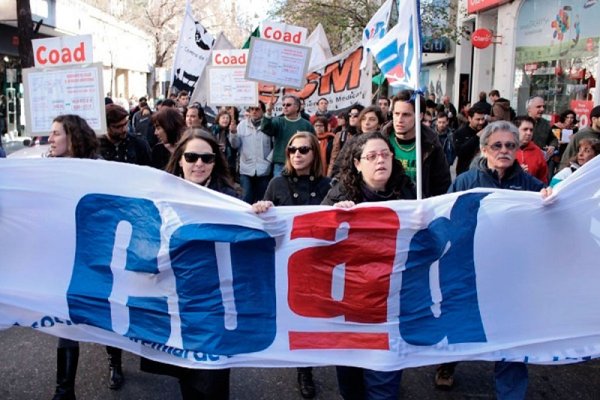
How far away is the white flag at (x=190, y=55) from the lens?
10.8 meters

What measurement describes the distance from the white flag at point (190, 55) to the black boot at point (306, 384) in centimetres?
774

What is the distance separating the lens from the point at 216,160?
350cm

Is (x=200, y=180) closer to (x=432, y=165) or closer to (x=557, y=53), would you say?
(x=432, y=165)

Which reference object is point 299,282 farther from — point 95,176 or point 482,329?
point 95,176

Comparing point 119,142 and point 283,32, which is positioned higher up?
point 283,32

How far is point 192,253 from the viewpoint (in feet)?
10.1

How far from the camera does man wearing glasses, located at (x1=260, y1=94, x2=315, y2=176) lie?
7.26 meters

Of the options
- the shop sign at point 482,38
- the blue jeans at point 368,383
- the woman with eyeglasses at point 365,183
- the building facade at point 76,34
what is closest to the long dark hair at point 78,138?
the woman with eyeglasses at point 365,183

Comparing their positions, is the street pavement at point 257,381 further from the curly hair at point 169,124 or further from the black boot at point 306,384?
the curly hair at point 169,124

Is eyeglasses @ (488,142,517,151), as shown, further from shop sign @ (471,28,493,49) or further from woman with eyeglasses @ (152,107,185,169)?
shop sign @ (471,28,493,49)

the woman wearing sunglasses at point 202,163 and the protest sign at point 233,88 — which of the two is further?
the protest sign at point 233,88

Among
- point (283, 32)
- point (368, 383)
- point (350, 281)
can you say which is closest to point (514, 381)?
point (368, 383)

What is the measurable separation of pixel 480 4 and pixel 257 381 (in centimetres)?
1706

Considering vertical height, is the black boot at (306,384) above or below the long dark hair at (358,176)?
below
